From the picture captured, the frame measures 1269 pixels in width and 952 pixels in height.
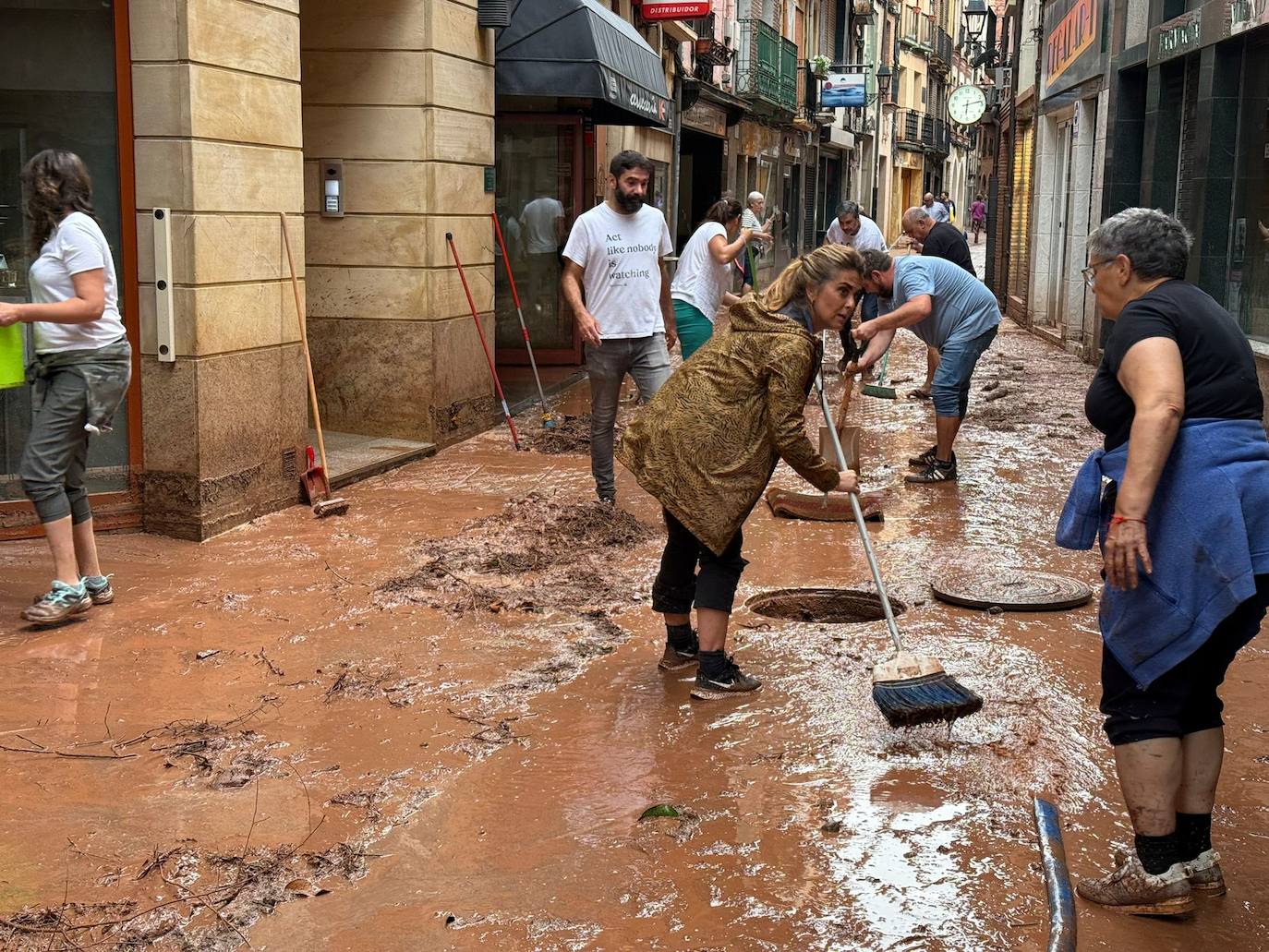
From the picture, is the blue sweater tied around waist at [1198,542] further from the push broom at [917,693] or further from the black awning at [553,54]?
the black awning at [553,54]

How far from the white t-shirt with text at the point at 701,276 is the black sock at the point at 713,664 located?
432cm

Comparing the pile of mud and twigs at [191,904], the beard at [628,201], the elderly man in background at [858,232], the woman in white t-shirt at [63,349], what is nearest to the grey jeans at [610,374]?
the beard at [628,201]

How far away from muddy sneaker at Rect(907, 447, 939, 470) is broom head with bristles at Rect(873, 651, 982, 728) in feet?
16.1

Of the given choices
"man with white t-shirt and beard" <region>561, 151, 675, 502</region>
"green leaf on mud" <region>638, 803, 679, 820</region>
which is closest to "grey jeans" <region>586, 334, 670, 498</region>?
"man with white t-shirt and beard" <region>561, 151, 675, 502</region>

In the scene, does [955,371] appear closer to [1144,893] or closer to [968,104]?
[1144,893]

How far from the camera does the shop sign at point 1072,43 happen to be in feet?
56.4

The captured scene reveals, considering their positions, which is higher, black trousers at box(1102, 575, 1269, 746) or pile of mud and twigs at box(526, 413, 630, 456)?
black trousers at box(1102, 575, 1269, 746)

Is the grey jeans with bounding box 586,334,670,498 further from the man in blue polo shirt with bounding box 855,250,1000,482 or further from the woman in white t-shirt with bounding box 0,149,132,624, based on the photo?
the woman in white t-shirt with bounding box 0,149,132,624

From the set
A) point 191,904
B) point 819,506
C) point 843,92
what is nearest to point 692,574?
point 191,904

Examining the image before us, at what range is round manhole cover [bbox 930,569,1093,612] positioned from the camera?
6.43 m

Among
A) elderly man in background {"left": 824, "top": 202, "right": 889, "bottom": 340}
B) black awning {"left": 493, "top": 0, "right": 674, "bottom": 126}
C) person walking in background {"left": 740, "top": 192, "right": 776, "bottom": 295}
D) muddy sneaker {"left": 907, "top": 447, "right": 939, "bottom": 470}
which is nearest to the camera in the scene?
muddy sneaker {"left": 907, "top": 447, "right": 939, "bottom": 470}

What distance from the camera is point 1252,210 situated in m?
11.6

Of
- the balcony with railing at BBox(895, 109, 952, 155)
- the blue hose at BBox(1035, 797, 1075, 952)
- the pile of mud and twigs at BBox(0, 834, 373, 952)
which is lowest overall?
the pile of mud and twigs at BBox(0, 834, 373, 952)

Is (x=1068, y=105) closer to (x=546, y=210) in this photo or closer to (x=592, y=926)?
(x=546, y=210)
